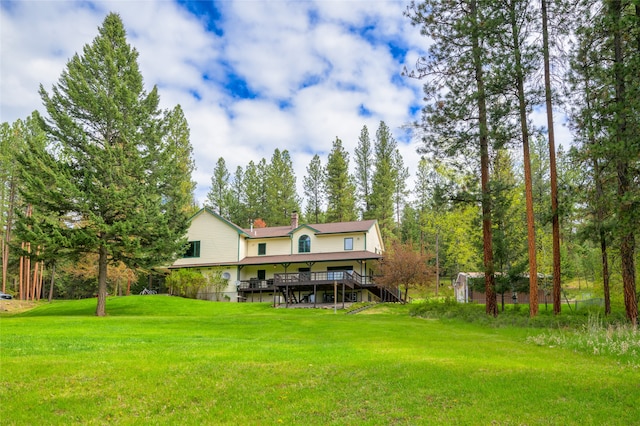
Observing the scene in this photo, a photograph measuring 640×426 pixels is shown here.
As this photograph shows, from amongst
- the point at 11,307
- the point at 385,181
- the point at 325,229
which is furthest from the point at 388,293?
the point at 11,307

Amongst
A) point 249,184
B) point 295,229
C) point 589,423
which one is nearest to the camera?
point 589,423

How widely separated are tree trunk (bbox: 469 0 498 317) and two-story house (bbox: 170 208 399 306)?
40.5 feet

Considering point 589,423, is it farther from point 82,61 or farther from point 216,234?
point 216,234

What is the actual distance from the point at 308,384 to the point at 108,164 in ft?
58.0

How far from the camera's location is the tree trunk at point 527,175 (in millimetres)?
16406

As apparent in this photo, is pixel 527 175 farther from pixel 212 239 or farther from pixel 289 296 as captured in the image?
pixel 212 239

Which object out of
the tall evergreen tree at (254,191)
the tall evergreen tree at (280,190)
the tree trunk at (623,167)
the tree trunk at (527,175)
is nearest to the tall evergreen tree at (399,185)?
the tall evergreen tree at (280,190)

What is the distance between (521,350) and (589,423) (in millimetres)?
4956

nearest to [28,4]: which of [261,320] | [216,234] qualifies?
[261,320]

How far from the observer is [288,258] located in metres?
33.9

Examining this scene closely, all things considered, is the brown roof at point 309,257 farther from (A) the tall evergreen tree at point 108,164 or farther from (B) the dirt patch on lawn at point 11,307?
(B) the dirt patch on lawn at point 11,307

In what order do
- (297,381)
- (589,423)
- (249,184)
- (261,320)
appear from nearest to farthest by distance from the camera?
(589,423) < (297,381) < (261,320) < (249,184)

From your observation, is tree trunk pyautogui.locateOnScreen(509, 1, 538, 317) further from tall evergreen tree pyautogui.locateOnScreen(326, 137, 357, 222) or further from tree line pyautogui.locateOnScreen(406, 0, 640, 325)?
tall evergreen tree pyautogui.locateOnScreen(326, 137, 357, 222)

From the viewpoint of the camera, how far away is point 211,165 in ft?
185
